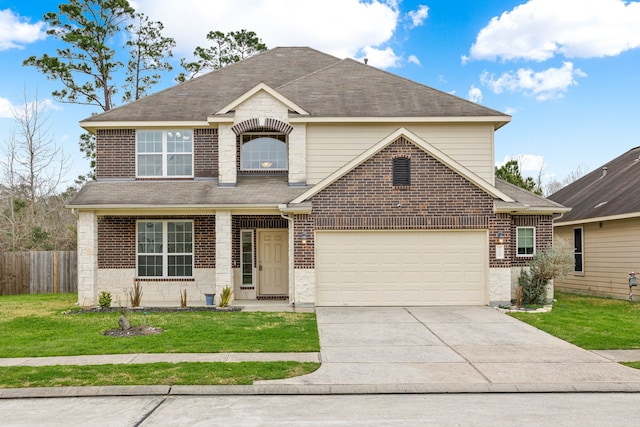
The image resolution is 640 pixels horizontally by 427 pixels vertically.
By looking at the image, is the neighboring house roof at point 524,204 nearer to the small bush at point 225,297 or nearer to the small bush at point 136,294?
the small bush at point 225,297

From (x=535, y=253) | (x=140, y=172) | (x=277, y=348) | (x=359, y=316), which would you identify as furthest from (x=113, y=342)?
(x=535, y=253)

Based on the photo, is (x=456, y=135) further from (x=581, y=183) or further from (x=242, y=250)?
(x=581, y=183)

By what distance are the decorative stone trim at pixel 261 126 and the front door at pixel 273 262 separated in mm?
3275

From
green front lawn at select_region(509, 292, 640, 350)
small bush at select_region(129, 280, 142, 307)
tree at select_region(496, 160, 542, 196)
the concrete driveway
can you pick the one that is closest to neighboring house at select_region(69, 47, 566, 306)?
small bush at select_region(129, 280, 142, 307)

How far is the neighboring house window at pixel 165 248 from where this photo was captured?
57.3 ft

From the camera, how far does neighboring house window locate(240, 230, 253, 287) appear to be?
696 inches

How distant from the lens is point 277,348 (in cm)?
1002

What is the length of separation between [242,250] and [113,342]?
7.33 m

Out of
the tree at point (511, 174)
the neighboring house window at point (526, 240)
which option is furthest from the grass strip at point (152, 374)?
the tree at point (511, 174)

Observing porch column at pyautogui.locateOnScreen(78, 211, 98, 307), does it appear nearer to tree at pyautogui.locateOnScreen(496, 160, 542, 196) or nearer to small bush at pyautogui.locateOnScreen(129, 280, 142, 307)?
small bush at pyautogui.locateOnScreen(129, 280, 142, 307)

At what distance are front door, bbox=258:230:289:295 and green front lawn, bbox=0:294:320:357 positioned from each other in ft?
10.2

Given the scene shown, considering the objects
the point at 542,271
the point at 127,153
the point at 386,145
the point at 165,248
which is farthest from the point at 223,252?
the point at 542,271

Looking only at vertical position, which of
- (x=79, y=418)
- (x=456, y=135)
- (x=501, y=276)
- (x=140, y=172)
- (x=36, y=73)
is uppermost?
(x=36, y=73)

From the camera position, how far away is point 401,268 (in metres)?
15.7
